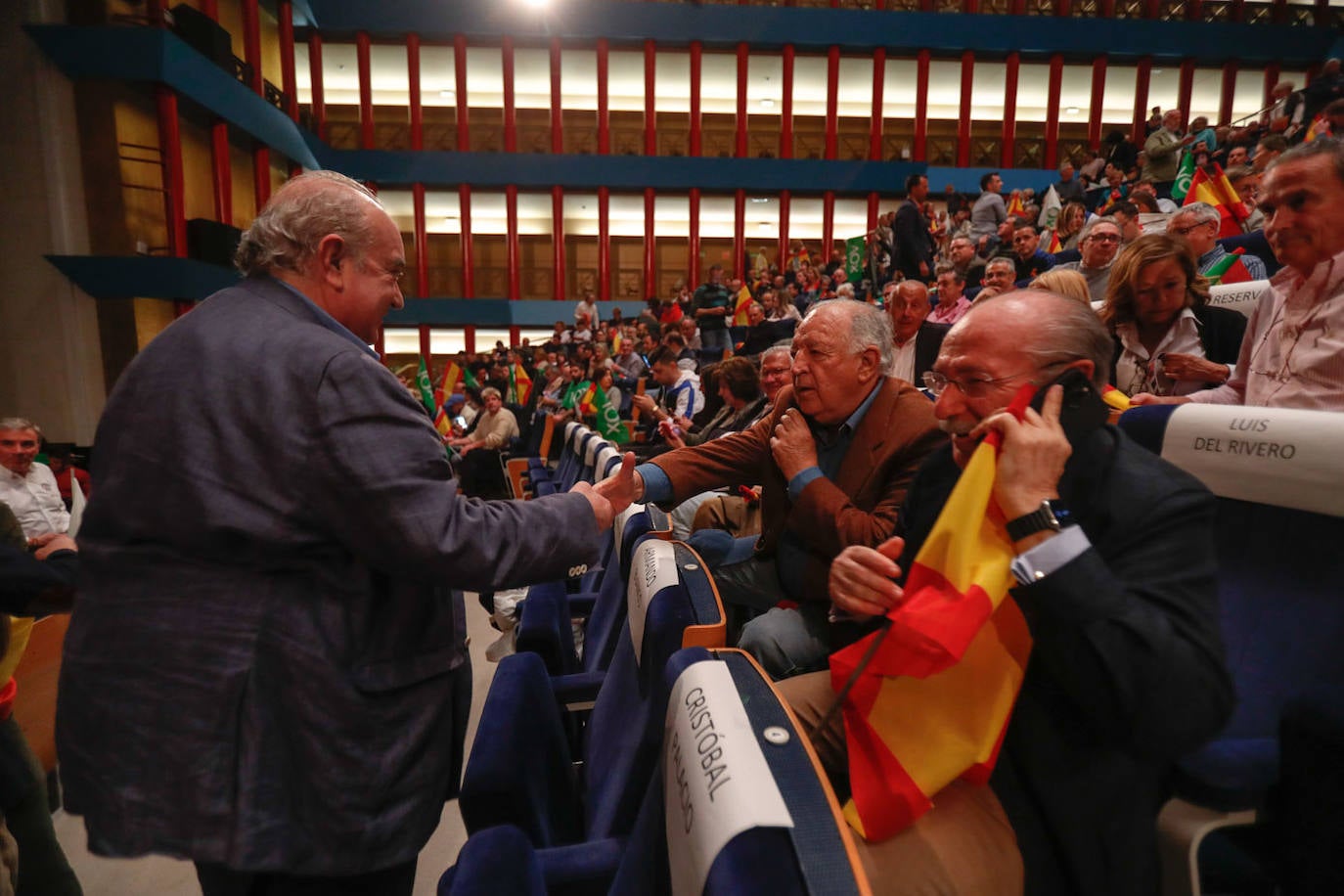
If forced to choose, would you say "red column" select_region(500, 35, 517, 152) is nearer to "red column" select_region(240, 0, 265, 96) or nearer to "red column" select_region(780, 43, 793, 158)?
"red column" select_region(240, 0, 265, 96)

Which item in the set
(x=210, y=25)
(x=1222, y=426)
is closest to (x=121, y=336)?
(x=210, y=25)

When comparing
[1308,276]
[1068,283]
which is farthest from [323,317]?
[1068,283]

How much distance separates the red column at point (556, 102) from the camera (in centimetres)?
1595

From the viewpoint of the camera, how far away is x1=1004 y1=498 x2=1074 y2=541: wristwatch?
88 cm

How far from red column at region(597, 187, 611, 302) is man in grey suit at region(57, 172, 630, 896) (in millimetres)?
16370

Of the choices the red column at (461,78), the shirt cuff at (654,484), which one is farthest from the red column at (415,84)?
the shirt cuff at (654,484)

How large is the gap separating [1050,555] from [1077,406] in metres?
0.27

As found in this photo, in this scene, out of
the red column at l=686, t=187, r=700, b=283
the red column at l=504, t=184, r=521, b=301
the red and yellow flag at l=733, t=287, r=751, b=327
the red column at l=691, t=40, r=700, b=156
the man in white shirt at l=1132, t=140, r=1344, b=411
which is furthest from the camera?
the red column at l=686, t=187, r=700, b=283

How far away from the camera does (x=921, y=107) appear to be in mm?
16062

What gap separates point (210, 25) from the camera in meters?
10.2

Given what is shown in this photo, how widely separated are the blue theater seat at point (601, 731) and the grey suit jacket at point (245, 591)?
209mm

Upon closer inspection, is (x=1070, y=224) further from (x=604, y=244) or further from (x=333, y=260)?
(x=604, y=244)

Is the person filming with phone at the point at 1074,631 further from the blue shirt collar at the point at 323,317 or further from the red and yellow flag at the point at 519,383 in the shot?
the red and yellow flag at the point at 519,383

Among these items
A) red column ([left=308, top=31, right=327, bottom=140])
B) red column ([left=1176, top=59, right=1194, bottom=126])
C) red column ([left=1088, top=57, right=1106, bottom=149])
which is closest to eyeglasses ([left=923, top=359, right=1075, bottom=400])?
red column ([left=308, top=31, right=327, bottom=140])
